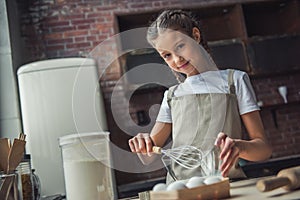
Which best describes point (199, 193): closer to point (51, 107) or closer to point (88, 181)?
point (88, 181)

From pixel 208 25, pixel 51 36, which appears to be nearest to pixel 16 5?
pixel 51 36

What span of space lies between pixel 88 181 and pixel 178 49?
0.40 meters

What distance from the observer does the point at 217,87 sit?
3.45 ft

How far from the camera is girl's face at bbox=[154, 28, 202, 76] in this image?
37.9 inches

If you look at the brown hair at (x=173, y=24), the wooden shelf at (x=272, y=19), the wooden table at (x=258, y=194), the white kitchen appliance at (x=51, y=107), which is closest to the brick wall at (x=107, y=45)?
the wooden shelf at (x=272, y=19)

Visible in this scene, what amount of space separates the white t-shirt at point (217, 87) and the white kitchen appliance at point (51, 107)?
87cm

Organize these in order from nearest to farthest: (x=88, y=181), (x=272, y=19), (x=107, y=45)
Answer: (x=88, y=181), (x=107, y=45), (x=272, y=19)

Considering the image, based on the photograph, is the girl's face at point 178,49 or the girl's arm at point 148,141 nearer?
the girl's arm at point 148,141

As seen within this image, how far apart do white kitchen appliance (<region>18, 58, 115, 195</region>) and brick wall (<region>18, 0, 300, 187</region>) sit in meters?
0.47

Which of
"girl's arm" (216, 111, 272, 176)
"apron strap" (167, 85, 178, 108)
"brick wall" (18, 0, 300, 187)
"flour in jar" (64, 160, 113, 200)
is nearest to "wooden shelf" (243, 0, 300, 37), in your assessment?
"brick wall" (18, 0, 300, 187)

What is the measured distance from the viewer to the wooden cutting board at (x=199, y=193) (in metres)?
0.62

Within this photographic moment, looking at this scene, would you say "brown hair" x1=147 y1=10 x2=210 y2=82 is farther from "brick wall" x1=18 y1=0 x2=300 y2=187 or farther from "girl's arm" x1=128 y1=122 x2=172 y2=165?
"brick wall" x1=18 y1=0 x2=300 y2=187

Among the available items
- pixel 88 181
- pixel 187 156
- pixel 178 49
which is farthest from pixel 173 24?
pixel 88 181

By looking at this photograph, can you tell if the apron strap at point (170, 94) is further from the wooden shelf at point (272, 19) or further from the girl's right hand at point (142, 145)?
the wooden shelf at point (272, 19)
